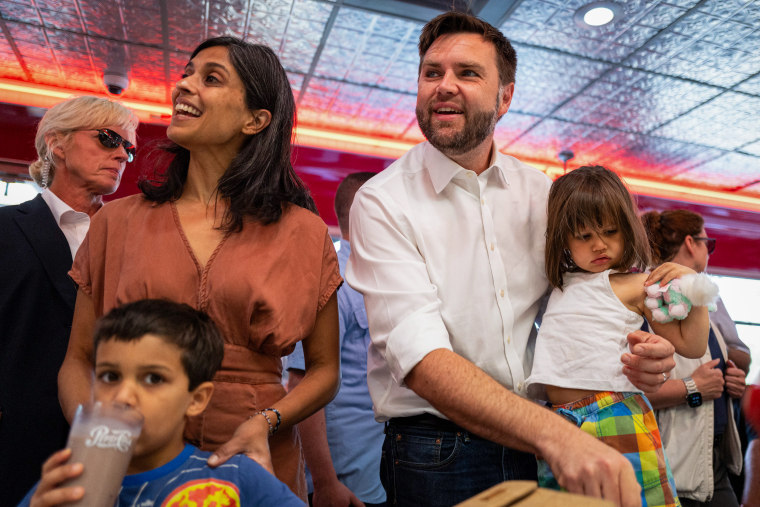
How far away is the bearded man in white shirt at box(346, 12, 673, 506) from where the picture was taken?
129cm

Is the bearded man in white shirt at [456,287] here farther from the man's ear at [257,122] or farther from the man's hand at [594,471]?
the man's ear at [257,122]

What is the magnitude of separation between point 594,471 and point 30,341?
173cm

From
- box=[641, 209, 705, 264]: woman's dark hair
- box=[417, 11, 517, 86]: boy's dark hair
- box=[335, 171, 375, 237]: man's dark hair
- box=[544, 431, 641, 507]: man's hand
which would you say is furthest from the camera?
box=[335, 171, 375, 237]: man's dark hair

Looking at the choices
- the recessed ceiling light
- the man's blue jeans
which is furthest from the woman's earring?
the recessed ceiling light

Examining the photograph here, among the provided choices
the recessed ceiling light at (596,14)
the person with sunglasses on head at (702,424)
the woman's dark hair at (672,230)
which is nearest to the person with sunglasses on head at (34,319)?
the person with sunglasses on head at (702,424)

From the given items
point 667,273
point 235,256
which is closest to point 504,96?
point 667,273

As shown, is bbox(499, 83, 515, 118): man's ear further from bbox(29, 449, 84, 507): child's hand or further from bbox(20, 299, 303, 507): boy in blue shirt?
bbox(29, 449, 84, 507): child's hand

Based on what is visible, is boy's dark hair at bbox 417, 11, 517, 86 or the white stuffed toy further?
boy's dark hair at bbox 417, 11, 517, 86

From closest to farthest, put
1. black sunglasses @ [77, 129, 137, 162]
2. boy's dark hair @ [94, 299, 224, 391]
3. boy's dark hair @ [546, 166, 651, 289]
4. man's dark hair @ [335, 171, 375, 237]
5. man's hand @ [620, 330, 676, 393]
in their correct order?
boy's dark hair @ [94, 299, 224, 391] < man's hand @ [620, 330, 676, 393] < boy's dark hair @ [546, 166, 651, 289] < black sunglasses @ [77, 129, 137, 162] < man's dark hair @ [335, 171, 375, 237]

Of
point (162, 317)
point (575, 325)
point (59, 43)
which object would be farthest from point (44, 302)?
point (59, 43)

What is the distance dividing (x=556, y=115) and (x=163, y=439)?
5523mm

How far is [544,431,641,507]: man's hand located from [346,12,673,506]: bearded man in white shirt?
68mm

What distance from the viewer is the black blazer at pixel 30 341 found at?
1.84 meters

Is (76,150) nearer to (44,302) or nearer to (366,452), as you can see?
(44,302)
